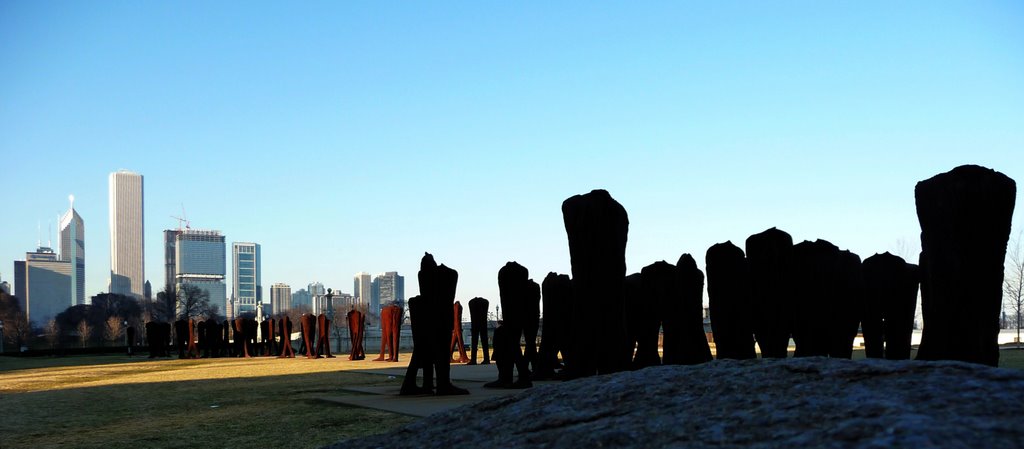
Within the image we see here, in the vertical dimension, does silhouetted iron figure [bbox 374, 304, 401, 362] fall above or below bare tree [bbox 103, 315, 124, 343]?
above

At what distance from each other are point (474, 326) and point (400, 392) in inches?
567

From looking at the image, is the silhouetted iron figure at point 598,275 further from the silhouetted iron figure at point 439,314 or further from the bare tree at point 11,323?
the bare tree at point 11,323

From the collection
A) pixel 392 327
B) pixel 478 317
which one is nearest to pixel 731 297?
pixel 478 317

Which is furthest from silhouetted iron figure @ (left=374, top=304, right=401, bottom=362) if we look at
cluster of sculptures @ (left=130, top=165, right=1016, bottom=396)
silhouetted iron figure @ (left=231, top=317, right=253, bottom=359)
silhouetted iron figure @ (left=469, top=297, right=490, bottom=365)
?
silhouetted iron figure @ (left=231, top=317, right=253, bottom=359)

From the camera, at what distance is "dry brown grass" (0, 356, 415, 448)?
11742mm

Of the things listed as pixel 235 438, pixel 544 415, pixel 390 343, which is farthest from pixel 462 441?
pixel 390 343

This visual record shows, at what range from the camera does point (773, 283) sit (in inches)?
535

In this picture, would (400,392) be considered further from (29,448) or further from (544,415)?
(544,415)

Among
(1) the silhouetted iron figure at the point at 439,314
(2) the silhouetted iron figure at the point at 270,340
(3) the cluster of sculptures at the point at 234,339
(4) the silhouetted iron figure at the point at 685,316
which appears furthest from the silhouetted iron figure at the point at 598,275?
(2) the silhouetted iron figure at the point at 270,340

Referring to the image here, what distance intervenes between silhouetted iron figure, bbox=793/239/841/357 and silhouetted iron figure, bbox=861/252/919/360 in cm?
69

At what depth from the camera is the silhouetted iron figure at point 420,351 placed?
16422 mm

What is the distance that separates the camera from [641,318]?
16875 millimetres

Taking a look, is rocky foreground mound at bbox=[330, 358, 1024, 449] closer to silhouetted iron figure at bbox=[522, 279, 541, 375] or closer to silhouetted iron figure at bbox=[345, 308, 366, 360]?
silhouetted iron figure at bbox=[522, 279, 541, 375]

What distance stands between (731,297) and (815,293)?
121cm
